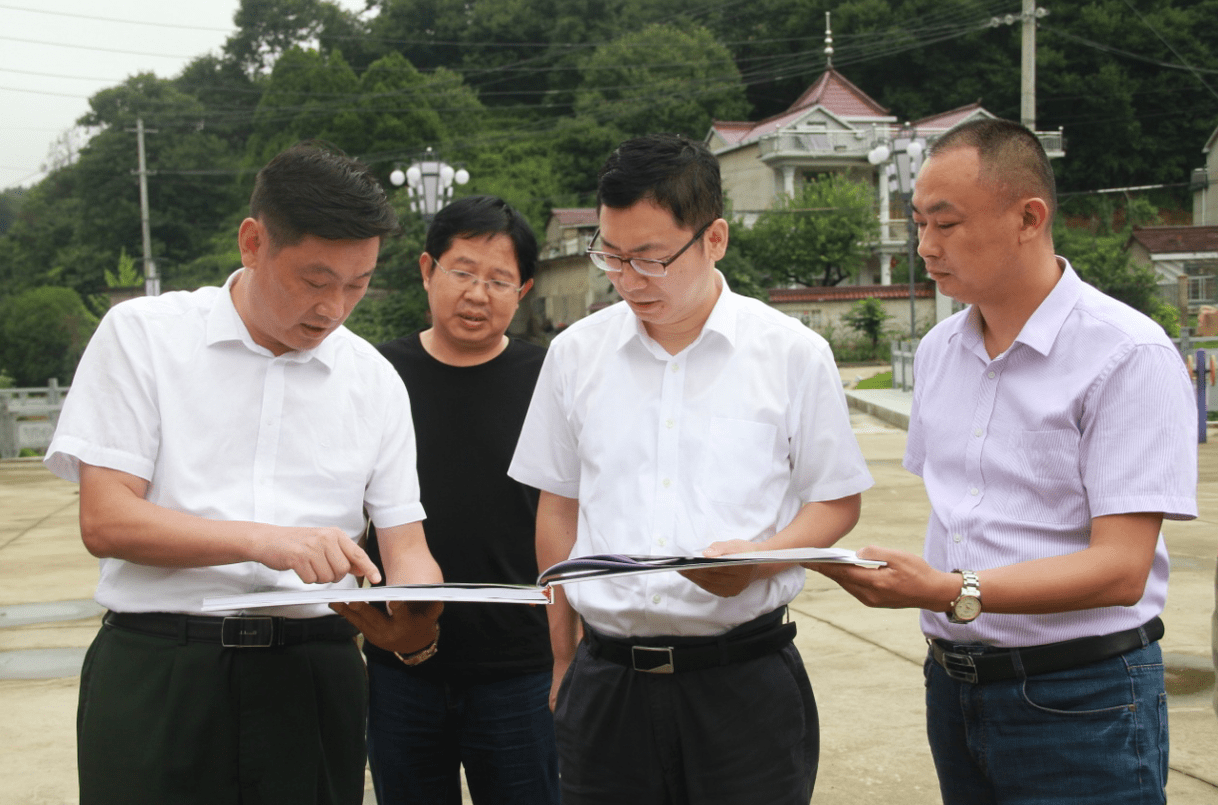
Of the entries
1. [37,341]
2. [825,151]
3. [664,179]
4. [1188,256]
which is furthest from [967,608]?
[825,151]

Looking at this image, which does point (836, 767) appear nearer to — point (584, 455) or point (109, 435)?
point (584, 455)

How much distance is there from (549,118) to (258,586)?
51.4 m

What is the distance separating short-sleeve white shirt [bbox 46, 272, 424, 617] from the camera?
2004 millimetres

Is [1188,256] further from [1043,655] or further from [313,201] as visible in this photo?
[313,201]

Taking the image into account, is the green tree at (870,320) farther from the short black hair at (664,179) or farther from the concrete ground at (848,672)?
the short black hair at (664,179)

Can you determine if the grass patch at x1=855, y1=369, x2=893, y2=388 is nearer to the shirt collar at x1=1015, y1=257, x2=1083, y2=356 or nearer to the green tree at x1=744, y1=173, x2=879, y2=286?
the green tree at x1=744, y1=173, x2=879, y2=286

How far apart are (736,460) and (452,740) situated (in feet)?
3.67

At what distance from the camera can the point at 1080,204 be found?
44.5 meters

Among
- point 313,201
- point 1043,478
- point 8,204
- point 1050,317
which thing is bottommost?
point 1043,478

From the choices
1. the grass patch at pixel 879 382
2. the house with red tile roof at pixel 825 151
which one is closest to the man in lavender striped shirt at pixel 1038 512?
the grass patch at pixel 879 382

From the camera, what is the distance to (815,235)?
35.3 m

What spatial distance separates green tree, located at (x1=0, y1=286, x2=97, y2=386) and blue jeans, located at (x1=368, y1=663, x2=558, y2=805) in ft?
101

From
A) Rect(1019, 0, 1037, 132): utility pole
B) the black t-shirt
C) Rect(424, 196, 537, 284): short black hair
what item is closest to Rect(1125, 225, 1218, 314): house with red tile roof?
Rect(1019, 0, 1037, 132): utility pole

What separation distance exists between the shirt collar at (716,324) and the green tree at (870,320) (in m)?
28.6
